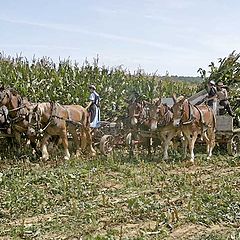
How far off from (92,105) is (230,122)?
3.71 metres

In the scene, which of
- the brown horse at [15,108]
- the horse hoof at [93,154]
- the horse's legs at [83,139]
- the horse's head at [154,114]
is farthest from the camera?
the horse's legs at [83,139]

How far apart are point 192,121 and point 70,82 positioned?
14.3 feet

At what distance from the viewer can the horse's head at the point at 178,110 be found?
12.4 m

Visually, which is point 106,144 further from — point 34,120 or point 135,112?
point 34,120

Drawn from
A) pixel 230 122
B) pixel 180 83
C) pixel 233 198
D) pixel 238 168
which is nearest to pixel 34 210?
pixel 233 198

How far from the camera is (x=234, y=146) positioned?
14.1 m

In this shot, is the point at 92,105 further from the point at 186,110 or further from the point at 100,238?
the point at 100,238

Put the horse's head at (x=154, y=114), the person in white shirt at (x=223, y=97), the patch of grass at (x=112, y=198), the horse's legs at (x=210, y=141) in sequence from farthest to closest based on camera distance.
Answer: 1. the person in white shirt at (x=223, y=97)
2. the horse's legs at (x=210, y=141)
3. the horse's head at (x=154, y=114)
4. the patch of grass at (x=112, y=198)

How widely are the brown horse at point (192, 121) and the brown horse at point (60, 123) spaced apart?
242 centimetres

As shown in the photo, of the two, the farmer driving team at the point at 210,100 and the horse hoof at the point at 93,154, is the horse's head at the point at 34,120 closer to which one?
the horse hoof at the point at 93,154

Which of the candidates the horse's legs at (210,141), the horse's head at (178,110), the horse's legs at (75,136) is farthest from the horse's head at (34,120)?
the horse's legs at (210,141)

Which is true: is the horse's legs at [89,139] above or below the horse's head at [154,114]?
below

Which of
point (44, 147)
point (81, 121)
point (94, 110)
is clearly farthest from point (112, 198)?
point (94, 110)

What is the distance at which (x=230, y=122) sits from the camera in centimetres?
1382
